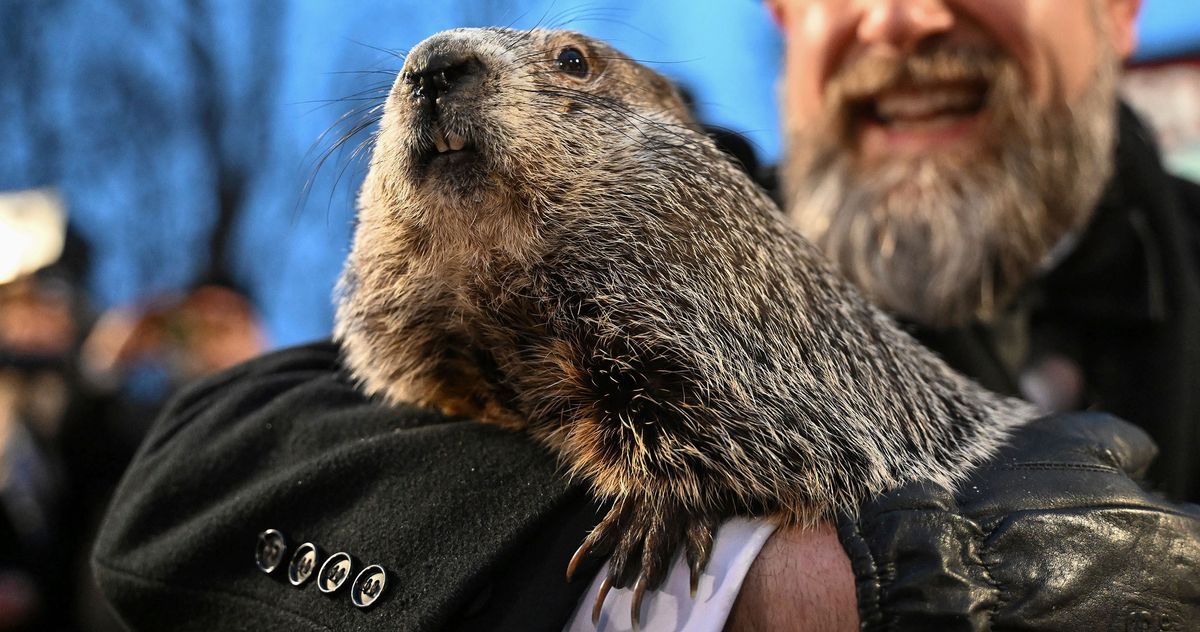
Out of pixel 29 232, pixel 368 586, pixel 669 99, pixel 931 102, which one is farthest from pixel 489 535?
pixel 29 232

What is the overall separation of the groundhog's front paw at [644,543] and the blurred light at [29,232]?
14.6ft

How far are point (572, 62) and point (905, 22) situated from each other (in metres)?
1.38

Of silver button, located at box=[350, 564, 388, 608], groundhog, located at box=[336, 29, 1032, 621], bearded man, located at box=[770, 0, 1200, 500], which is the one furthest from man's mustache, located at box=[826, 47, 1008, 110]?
silver button, located at box=[350, 564, 388, 608]

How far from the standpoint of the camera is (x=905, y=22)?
256 centimetres

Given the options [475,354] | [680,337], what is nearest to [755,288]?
[680,337]

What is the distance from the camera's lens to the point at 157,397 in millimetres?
3883

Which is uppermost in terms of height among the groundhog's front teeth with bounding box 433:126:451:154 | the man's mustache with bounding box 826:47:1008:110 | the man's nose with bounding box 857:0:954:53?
the man's nose with bounding box 857:0:954:53

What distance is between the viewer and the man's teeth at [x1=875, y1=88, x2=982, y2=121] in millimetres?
2672

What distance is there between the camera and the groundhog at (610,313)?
1395 millimetres

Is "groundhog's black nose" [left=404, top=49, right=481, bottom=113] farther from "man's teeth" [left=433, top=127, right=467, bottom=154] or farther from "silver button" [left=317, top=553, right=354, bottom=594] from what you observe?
"silver button" [left=317, top=553, right=354, bottom=594]

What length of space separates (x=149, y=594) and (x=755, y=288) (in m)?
1.28

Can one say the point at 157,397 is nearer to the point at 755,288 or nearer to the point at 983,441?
the point at 755,288

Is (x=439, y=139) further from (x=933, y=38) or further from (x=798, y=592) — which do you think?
(x=933, y=38)

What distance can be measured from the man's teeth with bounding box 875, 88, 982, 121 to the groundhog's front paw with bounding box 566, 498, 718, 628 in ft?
6.01
